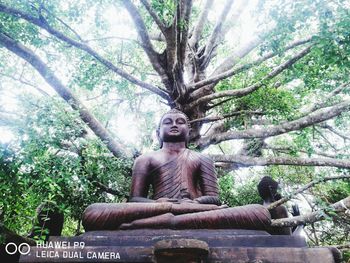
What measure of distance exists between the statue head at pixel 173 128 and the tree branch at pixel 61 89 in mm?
2149

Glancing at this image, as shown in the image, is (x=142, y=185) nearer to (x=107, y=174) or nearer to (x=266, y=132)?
(x=107, y=174)

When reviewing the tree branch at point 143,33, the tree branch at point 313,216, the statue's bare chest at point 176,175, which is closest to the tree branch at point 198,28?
the tree branch at point 143,33

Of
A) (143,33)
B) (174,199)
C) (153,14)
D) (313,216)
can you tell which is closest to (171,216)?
(174,199)

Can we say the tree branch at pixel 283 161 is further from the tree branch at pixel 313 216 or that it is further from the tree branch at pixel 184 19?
the tree branch at pixel 184 19

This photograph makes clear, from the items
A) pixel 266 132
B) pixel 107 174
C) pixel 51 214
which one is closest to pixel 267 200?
pixel 266 132

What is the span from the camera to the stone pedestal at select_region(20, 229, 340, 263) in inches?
94.5

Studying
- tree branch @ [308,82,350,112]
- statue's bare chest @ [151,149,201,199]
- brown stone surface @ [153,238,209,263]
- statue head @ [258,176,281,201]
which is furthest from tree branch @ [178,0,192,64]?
brown stone surface @ [153,238,209,263]

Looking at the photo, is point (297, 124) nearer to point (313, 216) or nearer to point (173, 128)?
point (313, 216)

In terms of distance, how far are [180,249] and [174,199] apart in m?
1.41

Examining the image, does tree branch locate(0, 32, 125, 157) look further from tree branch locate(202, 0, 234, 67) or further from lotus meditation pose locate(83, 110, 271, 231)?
tree branch locate(202, 0, 234, 67)

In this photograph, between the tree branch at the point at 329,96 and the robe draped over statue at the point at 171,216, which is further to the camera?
the tree branch at the point at 329,96

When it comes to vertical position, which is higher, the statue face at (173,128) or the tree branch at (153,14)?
the tree branch at (153,14)

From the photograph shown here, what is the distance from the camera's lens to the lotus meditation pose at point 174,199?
3.12 m

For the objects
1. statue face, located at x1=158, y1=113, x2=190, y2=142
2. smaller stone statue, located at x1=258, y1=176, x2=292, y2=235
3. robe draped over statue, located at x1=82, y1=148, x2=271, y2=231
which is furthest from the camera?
smaller stone statue, located at x1=258, y1=176, x2=292, y2=235
